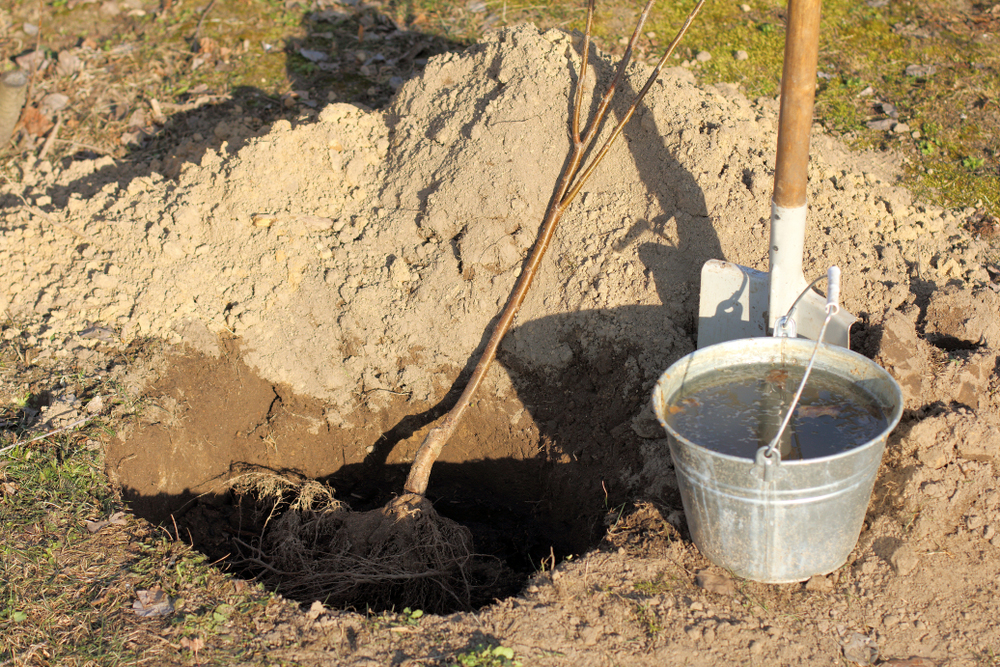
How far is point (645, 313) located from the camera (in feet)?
11.6

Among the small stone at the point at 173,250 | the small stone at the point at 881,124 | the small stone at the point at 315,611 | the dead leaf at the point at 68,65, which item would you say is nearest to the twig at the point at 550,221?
the small stone at the point at 315,611

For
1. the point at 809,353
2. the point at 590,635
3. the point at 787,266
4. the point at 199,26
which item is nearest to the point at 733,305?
the point at 787,266

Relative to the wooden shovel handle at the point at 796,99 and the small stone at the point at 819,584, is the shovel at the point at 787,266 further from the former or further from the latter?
the small stone at the point at 819,584

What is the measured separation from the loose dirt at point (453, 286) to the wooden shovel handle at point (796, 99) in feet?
2.43

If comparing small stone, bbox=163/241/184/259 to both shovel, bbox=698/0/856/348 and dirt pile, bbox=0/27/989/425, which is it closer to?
dirt pile, bbox=0/27/989/425

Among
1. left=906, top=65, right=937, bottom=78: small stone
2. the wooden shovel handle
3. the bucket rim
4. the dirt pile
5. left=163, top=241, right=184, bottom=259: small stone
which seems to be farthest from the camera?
left=906, top=65, right=937, bottom=78: small stone

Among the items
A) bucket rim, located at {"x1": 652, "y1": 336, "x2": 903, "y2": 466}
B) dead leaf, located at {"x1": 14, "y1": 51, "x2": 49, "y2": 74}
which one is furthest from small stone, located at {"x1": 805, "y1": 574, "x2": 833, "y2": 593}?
dead leaf, located at {"x1": 14, "y1": 51, "x2": 49, "y2": 74}

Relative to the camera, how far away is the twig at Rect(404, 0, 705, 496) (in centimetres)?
338

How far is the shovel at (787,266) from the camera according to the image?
268 centimetres

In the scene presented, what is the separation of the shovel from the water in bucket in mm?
231

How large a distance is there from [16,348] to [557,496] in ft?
9.19

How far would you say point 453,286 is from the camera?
3.68 metres

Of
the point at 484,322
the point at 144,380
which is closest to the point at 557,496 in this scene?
the point at 484,322

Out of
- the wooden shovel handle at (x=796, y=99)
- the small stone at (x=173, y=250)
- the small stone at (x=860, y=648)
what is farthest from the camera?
the small stone at (x=173, y=250)
